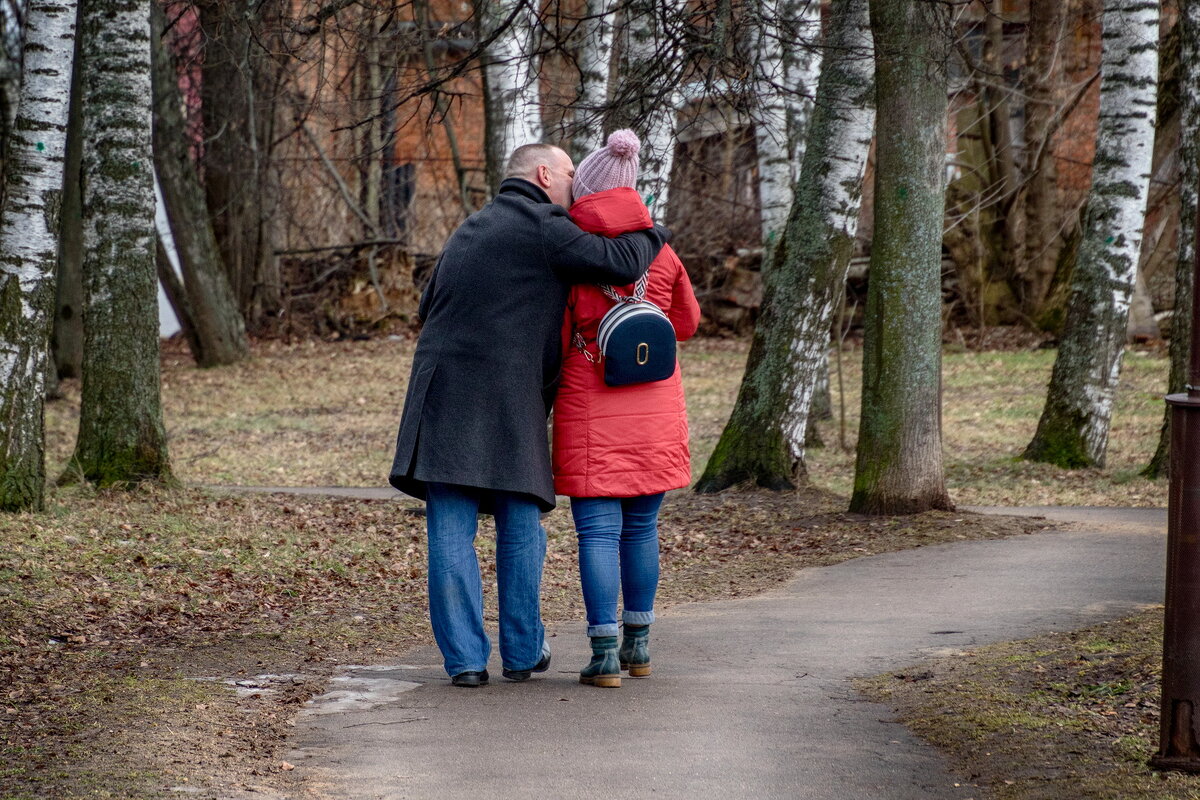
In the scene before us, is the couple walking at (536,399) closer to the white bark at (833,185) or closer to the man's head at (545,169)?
the man's head at (545,169)

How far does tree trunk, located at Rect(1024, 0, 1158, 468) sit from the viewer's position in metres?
11.9

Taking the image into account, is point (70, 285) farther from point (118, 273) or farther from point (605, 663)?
point (605, 663)

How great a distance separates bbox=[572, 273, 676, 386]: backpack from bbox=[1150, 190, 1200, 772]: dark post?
1693 millimetres

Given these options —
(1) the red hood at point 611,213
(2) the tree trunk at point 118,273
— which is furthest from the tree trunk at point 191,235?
(1) the red hood at point 611,213

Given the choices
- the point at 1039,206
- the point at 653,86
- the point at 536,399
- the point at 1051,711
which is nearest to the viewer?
the point at 1051,711

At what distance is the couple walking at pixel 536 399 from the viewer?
15.8 feet

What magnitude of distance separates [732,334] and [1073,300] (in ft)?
47.7

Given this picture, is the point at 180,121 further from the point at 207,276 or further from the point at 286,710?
the point at 286,710

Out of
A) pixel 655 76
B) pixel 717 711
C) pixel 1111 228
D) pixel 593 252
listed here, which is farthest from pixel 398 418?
pixel 717 711

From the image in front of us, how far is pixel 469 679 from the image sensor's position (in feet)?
16.4

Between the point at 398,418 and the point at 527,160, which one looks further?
the point at 398,418

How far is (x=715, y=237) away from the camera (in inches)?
1075

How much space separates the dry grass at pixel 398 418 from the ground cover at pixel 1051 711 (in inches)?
221

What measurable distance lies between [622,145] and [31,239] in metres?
5.03
